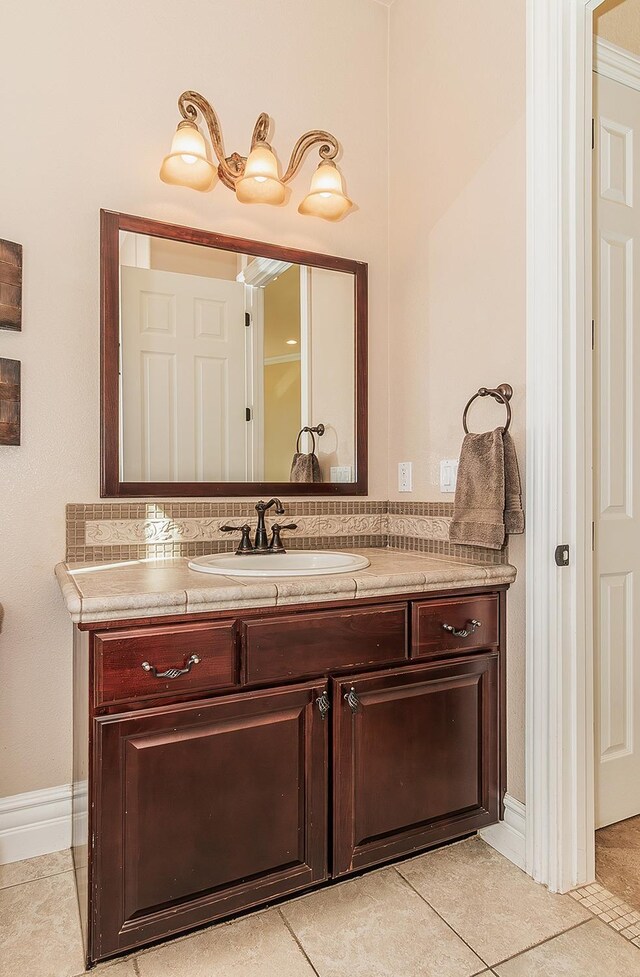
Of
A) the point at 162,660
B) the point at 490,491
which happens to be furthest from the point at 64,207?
the point at 490,491

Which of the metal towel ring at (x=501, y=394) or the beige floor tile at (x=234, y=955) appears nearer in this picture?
the beige floor tile at (x=234, y=955)

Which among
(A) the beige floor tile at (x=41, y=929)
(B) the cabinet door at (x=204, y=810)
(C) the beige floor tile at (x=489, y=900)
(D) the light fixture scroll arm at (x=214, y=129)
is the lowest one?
(C) the beige floor tile at (x=489, y=900)

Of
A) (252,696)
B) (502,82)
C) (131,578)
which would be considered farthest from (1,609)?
(502,82)

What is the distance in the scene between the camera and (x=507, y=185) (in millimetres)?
1783

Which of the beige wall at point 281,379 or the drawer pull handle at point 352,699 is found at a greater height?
the beige wall at point 281,379

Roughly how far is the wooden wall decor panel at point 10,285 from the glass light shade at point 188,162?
0.51 meters

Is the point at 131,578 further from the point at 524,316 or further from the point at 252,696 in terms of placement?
the point at 524,316

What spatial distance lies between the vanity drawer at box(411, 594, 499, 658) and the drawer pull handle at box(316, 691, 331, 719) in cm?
28

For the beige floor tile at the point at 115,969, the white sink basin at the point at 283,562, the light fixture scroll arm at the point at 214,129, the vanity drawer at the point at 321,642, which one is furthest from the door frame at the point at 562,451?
the beige floor tile at the point at 115,969

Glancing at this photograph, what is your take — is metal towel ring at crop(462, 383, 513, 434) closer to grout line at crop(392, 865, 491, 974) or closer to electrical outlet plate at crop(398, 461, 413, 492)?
electrical outlet plate at crop(398, 461, 413, 492)

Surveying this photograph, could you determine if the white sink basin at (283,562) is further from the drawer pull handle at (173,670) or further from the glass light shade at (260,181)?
the glass light shade at (260,181)

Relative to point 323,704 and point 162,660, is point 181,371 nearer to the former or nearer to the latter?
point 162,660

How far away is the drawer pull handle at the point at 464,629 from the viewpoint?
167 cm

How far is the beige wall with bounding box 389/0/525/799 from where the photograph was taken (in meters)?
1.76
